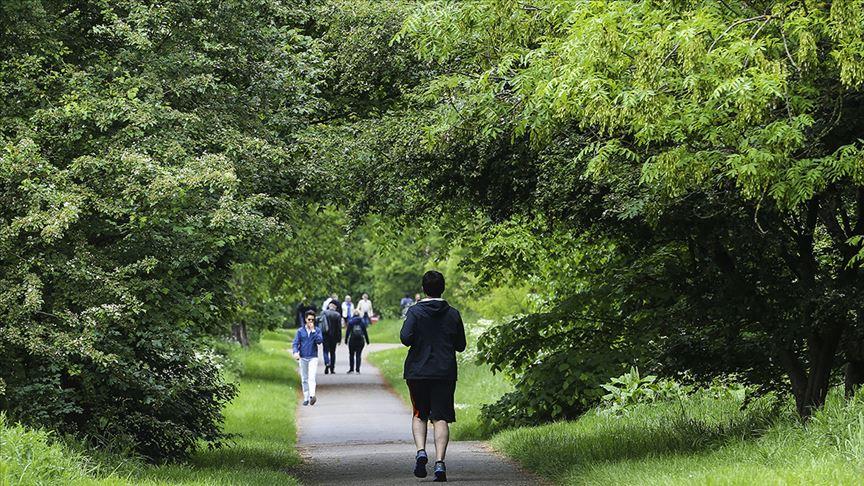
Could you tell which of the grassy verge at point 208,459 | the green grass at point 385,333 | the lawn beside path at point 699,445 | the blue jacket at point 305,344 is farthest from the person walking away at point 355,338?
the green grass at point 385,333

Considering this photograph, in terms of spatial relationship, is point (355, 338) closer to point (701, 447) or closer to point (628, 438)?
point (628, 438)

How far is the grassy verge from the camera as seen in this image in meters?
8.07

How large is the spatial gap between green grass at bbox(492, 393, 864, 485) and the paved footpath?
1.51 feet

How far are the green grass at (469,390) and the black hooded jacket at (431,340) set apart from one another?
508 centimetres

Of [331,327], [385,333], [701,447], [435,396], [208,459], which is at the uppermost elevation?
[331,327]

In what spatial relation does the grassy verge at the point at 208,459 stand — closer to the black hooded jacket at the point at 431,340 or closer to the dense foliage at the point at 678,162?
the black hooded jacket at the point at 431,340

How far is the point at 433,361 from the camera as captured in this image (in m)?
10.6

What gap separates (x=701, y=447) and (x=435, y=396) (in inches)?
89.7

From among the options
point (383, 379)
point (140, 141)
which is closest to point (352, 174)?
point (140, 141)

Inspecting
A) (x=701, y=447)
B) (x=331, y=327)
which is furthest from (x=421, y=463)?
(x=331, y=327)

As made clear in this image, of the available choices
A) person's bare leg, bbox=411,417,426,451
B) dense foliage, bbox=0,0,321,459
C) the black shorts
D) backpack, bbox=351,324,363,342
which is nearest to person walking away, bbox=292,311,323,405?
dense foliage, bbox=0,0,321,459

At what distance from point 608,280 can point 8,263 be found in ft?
21.8

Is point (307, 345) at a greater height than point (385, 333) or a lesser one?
greater

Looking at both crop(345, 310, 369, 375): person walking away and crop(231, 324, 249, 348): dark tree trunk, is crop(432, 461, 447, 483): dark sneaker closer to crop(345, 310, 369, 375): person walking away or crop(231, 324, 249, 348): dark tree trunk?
crop(345, 310, 369, 375): person walking away
